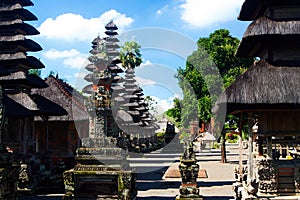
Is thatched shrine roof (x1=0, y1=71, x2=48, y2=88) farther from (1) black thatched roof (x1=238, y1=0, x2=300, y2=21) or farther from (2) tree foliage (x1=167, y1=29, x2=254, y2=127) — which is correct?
(2) tree foliage (x1=167, y1=29, x2=254, y2=127)

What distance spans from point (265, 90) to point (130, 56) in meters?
49.4

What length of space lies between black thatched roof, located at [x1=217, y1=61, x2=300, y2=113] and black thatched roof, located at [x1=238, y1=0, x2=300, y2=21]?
8.66 ft

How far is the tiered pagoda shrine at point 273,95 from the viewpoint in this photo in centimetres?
1388

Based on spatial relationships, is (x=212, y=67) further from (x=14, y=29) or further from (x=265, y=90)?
(x=265, y=90)

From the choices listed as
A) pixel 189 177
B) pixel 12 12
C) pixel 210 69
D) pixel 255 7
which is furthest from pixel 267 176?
pixel 210 69

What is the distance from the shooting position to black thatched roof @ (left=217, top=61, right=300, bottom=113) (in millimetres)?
13703

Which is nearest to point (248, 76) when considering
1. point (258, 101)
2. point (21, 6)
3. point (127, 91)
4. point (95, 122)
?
point (258, 101)

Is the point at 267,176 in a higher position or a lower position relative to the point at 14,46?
lower

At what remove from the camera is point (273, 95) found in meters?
13.8

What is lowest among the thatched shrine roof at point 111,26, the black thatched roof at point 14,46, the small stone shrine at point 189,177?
the small stone shrine at point 189,177

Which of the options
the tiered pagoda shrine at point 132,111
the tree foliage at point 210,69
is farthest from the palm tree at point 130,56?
the tree foliage at point 210,69

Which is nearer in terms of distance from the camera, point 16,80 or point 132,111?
point 16,80

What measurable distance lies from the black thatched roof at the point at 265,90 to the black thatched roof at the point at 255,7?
2.64 metres

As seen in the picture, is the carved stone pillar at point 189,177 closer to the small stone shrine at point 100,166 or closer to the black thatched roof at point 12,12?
the small stone shrine at point 100,166
